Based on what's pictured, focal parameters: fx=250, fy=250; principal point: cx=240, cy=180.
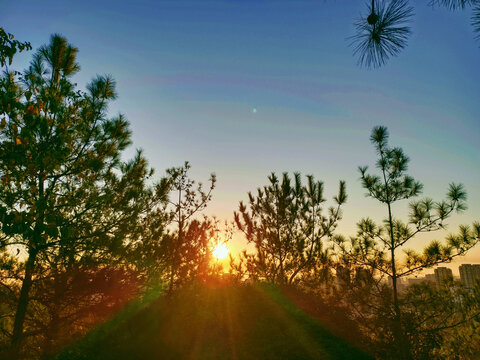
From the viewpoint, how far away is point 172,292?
8609 millimetres

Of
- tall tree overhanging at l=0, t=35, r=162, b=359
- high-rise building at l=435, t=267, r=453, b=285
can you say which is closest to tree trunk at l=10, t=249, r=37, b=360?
tall tree overhanging at l=0, t=35, r=162, b=359

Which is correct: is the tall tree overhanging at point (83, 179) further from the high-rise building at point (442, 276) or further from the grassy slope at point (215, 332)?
the high-rise building at point (442, 276)

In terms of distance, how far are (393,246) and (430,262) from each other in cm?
95

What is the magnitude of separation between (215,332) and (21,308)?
517cm

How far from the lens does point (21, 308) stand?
19.2 feet

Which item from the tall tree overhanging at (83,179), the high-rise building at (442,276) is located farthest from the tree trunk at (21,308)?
the high-rise building at (442,276)

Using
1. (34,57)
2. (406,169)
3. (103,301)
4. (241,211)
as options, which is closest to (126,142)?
(34,57)

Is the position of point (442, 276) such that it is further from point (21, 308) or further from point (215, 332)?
point (21, 308)

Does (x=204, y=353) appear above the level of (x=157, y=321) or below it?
below

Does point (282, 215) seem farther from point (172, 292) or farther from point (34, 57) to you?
point (34, 57)

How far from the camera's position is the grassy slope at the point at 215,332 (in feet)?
21.8

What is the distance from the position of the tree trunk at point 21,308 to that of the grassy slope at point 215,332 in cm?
94

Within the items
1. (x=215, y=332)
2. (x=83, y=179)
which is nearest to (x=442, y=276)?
(x=215, y=332)

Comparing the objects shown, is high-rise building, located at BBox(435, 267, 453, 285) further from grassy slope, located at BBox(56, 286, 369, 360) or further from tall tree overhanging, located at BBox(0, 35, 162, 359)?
tall tree overhanging, located at BBox(0, 35, 162, 359)
